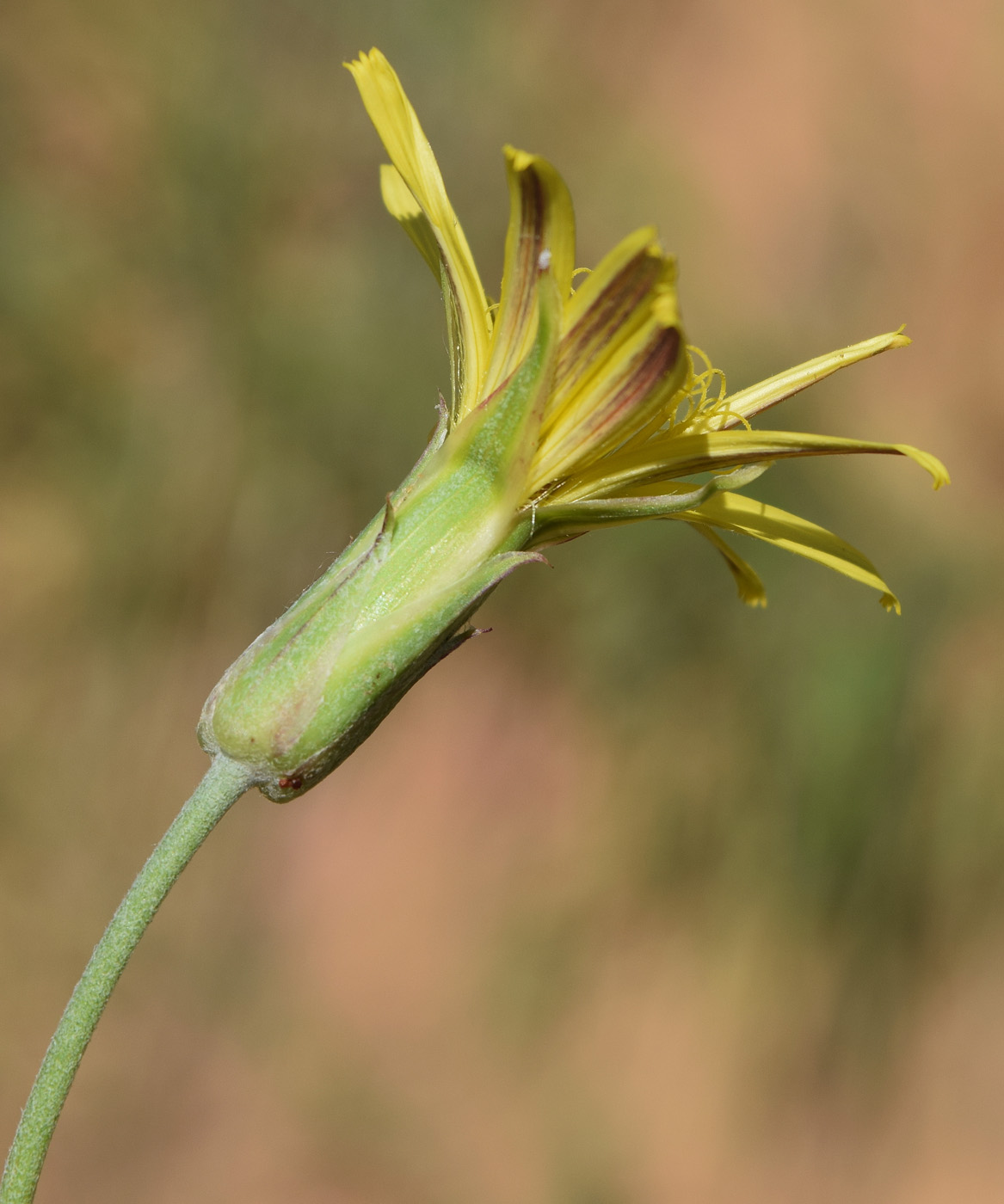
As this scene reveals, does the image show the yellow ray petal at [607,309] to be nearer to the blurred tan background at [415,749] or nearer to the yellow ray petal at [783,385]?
the yellow ray petal at [783,385]

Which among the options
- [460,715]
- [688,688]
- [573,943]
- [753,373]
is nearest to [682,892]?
[573,943]

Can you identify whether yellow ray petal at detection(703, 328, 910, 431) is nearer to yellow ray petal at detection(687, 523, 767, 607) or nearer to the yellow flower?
the yellow flower

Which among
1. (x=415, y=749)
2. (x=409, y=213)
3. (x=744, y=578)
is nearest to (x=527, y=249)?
(x=409, y=213)

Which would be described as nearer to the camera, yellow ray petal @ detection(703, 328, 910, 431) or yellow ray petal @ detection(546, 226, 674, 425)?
yellow ray petal @ detection(546, 226, 674, 425)

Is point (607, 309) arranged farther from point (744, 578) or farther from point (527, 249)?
point (744, 578)

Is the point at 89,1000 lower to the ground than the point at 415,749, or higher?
lower

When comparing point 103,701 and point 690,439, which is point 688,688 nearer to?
point 103,701

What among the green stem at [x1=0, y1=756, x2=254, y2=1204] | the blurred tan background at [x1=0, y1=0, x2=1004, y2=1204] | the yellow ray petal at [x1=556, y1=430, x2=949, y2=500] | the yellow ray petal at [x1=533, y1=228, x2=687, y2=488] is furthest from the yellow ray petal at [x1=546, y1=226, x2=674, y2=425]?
the blurred tan background at [x1=0, y1=0, x2=1004, y2=1204]
